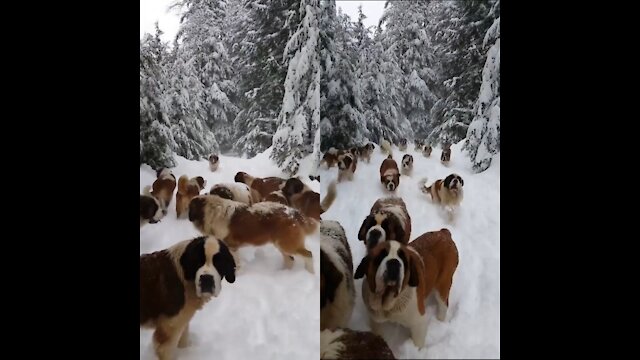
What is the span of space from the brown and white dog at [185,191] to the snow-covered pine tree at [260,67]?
0.24 m

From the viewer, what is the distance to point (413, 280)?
235 cm

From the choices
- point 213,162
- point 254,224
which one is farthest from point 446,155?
point 213,162

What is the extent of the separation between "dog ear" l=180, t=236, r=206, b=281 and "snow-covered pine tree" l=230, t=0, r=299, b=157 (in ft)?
1.55

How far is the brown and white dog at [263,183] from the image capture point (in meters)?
2.51

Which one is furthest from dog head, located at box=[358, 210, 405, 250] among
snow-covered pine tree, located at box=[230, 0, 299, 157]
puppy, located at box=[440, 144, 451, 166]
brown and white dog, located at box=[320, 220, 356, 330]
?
snow-covered pine tree, located at box=[230, 0, 299, 157]

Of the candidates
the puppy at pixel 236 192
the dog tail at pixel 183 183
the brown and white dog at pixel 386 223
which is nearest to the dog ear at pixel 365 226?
the brown and white dog at pixel 386 223

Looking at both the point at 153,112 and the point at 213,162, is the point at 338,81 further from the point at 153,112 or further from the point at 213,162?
the point at 153,112

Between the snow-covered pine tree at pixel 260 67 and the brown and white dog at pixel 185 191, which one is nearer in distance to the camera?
the brown and white dog at pixel 185 191

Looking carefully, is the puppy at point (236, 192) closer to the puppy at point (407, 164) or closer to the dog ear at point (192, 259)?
the dog ear at point (192, 259)
